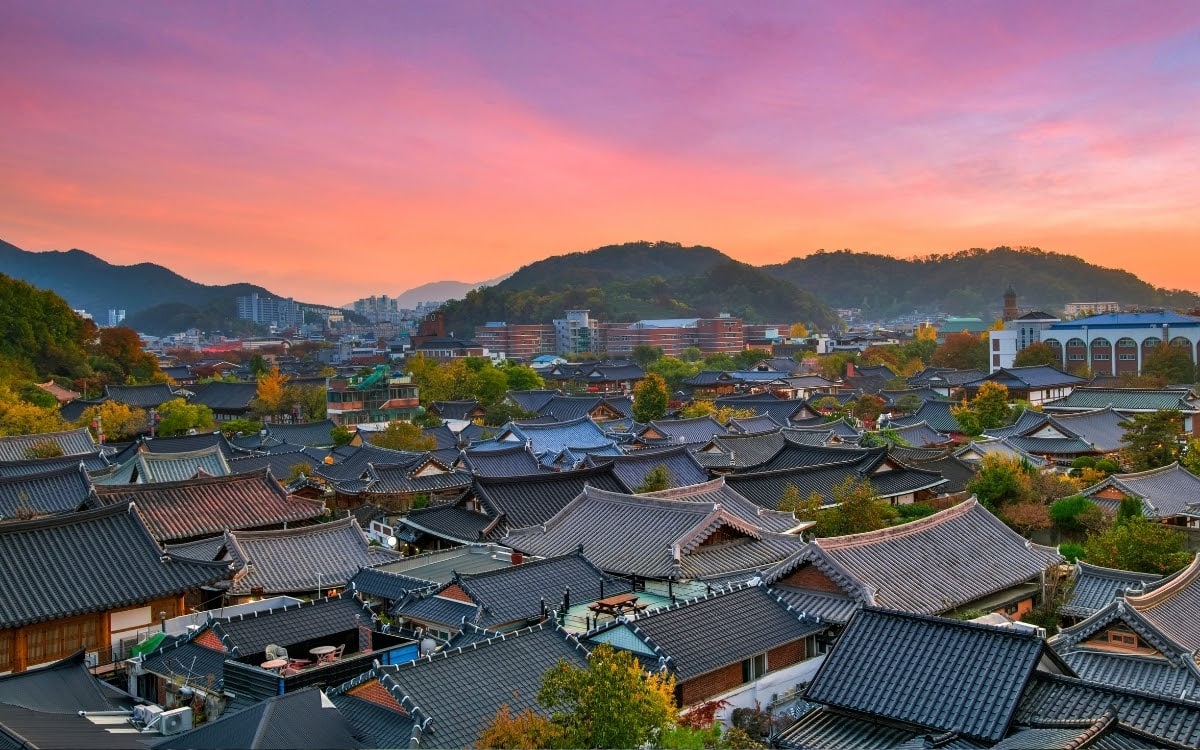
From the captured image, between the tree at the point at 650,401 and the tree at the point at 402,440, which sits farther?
the tree at the point at 650,401

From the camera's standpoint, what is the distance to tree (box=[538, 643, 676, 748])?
10.6 meters

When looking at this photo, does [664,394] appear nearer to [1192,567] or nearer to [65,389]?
[1192,567]

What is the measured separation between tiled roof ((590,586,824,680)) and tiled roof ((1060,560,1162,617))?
24.0ft

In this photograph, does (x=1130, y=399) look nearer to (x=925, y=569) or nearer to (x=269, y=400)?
(x=925, y=569)

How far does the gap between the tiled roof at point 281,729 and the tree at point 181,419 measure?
5141 centimetres

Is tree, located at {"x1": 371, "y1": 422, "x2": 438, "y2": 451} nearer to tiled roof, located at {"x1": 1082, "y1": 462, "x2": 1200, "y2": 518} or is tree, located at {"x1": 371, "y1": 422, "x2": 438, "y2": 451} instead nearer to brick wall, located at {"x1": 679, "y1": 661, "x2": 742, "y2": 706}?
tiled roof, located at {"x1": 1082, "y1": 462, "x2": 1200, "y2": 518}

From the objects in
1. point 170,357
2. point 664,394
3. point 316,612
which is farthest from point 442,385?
point 170,357

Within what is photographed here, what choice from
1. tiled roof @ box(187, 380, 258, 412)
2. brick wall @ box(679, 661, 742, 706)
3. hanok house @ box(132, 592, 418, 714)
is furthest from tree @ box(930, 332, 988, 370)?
hanok house @ box(132, 592, 418, 714)

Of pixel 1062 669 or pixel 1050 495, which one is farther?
pixel 1050 495

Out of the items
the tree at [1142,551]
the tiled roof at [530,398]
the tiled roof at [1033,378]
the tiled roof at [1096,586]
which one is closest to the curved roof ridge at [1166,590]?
the tiled roof at [1096,586]

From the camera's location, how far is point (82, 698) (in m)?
15.1

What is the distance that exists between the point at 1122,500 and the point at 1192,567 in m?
14.3

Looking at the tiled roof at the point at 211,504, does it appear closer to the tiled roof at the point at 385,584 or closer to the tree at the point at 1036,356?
the tiled roof at the point at 385,584

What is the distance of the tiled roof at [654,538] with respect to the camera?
68.3 ft
